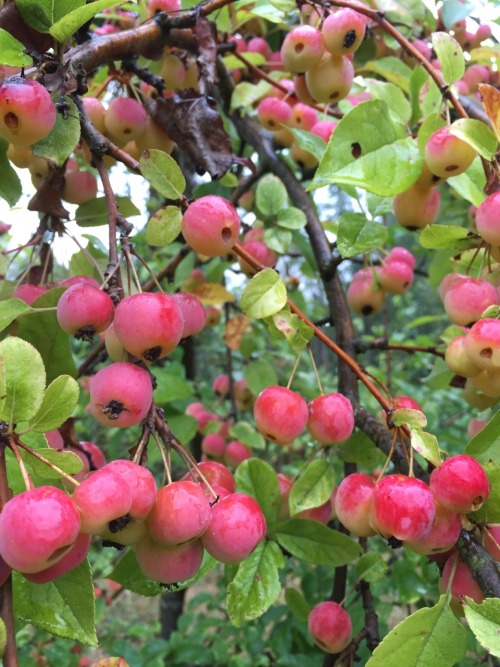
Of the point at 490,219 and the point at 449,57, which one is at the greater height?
the point at 449,57

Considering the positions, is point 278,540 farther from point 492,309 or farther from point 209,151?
point 209,151

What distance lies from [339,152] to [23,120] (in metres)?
0.35

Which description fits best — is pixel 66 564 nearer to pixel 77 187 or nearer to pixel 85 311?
pixel 85 311

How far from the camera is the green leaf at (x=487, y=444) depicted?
2.17 feet

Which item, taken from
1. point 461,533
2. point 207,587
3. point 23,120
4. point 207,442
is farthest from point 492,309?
point 207,587

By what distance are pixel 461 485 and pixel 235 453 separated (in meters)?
0.88

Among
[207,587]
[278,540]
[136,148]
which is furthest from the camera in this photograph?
[207,587]

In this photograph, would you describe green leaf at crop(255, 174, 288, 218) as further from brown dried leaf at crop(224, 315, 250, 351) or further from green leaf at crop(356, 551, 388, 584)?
green leaf at crop(356, 551, 388, 584)

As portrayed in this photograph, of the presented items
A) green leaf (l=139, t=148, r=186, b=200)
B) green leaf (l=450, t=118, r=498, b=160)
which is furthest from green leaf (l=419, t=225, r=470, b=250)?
green leaf (l=139, t=148, r=186, b=200)

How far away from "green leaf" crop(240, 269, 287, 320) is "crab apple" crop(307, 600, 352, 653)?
19.2 inches

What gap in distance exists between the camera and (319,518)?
0.90 meters

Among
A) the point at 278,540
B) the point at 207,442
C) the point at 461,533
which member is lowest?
the point at 207,442

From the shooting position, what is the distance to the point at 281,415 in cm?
72

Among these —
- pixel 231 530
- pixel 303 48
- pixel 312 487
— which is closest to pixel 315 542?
pixel 312 487
